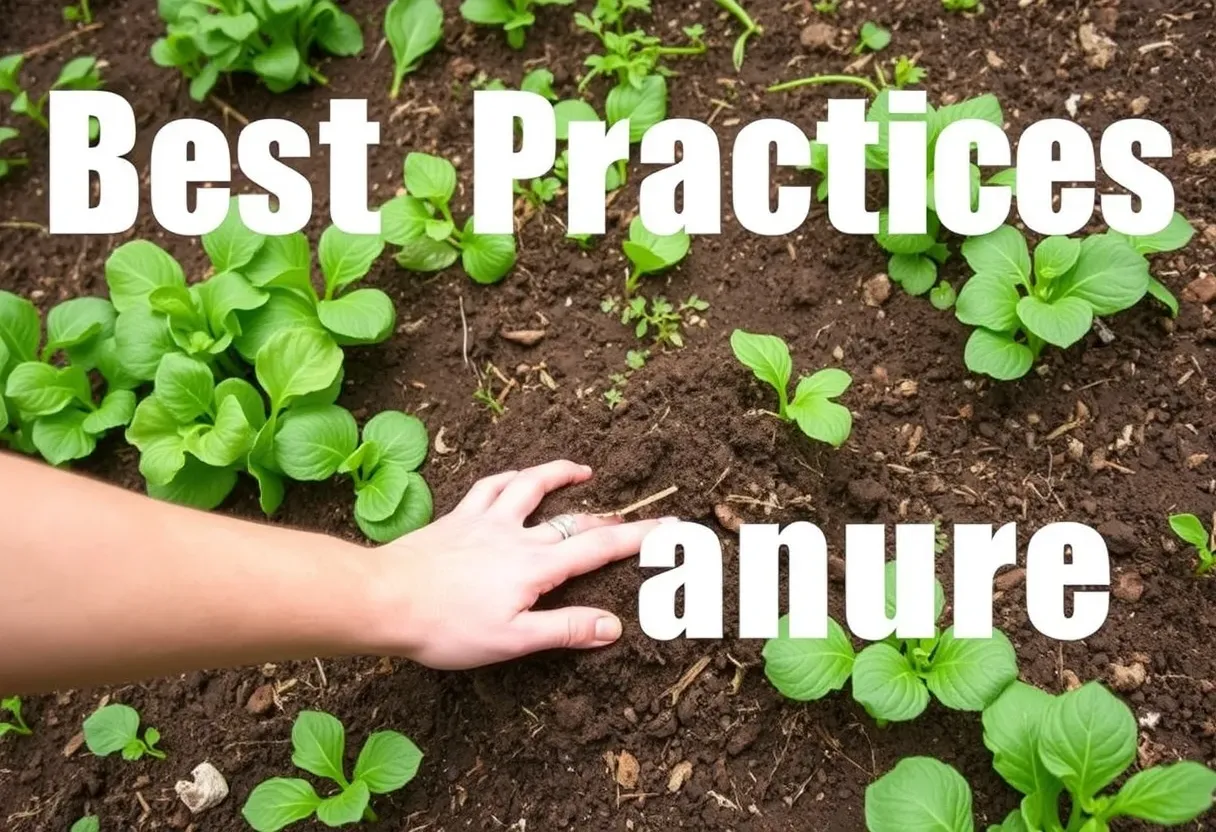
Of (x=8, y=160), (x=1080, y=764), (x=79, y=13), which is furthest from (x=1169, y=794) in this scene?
(x=79, y=13)

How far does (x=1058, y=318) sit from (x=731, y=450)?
0.59m

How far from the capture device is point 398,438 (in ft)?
6.68

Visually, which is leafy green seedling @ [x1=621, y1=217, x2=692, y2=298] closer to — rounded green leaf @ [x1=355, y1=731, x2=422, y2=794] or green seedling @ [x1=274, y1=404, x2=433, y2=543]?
green seedling @ [x1=274, y1=404, x2=433, y2=543]

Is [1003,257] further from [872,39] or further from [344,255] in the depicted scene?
[344,255]

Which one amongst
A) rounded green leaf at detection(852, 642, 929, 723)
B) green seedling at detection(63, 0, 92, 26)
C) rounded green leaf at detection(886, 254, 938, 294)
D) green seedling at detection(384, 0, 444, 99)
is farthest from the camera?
green seedling at detection(63, 0, 92, 26)

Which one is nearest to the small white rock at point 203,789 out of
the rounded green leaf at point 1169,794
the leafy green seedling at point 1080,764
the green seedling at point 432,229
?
the green seedling at point 432,229

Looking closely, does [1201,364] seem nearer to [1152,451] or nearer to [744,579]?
[1152,451]

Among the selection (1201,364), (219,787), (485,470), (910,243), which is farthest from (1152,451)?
(219,787)

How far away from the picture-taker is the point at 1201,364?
197cm

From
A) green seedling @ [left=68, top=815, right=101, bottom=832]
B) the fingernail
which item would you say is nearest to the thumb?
the fingernail

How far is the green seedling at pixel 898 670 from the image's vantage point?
63.5 inches

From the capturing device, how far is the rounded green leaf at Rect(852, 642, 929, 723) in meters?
1.61

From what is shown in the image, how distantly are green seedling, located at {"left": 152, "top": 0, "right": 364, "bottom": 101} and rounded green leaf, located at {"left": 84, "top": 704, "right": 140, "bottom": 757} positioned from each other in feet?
4.59

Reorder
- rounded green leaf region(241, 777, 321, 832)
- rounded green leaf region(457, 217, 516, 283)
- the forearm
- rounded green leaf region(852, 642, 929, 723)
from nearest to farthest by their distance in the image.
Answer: the forearm → rounded green leaf region(852, 642, 929, 723) → rounded green leaf region(241, 777, 321, 832) → rounded green leaf region(457, 217, 516, 283)
